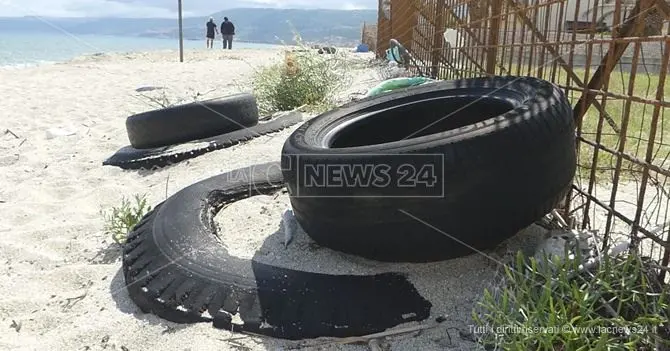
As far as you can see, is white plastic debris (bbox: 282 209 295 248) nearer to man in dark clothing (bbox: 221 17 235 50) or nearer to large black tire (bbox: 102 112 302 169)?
large black tire (bbox: 102 112 302 169)

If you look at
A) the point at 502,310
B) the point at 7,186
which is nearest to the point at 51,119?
the point at 7,186

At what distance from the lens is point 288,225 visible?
2.45 m

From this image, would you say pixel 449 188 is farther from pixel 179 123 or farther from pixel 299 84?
pixel 299 84

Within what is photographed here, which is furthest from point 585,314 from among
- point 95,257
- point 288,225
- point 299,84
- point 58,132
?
point 58,132

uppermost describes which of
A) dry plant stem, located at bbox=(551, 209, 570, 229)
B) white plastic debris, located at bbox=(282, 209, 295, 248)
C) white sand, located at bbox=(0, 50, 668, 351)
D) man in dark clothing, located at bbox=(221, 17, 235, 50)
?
man in dark clothing, located at bbox=(221, 17, 235, 50)

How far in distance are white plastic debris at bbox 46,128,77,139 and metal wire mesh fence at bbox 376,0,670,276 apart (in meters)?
4.15

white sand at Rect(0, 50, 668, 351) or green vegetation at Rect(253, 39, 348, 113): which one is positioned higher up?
green vegetation at Rect(253, 39, 348, 113)

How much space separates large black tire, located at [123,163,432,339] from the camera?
1738 millimetres

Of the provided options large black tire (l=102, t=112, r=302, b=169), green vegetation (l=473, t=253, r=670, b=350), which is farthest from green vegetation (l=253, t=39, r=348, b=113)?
Result: green vegetation (l=473, t=253, r=670, b=350)

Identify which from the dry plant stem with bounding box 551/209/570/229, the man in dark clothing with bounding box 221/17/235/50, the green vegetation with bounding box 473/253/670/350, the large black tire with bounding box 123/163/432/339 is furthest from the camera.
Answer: the man in dark clothing with bounding box 221/17/235/50

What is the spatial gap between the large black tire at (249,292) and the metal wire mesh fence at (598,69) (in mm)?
827

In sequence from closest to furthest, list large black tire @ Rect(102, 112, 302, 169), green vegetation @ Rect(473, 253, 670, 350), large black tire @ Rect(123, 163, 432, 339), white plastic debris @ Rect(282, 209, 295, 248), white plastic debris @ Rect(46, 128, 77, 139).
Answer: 1. green vegetation @ Rect(473, 253, 670, 350)
2. large black tire @ Rect(123, 163, 432, 339)
3. white plastic debris @ Rect(282, 209, 295, 248)
4. large black tire @ Rect(102, 112, 302, 169)
5. white plastic debris @ Rect(46, 128, 77, 139)

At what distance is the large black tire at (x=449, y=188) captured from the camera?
178cm

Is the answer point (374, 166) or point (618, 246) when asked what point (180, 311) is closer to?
point (374, 166)
